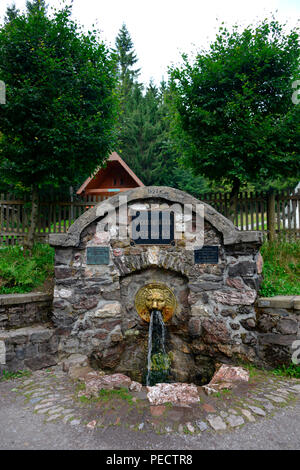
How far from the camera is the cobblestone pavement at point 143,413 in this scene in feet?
9.34

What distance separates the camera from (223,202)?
8039 millimetres

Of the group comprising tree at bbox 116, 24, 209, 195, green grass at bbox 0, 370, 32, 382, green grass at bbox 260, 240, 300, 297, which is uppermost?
tree at bbox 116, 24, 209, 195

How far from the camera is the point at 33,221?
270 inches

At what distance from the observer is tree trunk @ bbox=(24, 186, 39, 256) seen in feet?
22.0

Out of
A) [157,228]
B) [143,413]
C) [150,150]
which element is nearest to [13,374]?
[143,413]

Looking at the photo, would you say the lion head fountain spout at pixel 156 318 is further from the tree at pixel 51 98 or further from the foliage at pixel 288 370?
the tree at pixel 51 98

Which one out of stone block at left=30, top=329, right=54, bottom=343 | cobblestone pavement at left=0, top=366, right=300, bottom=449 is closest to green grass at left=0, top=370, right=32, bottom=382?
cobblestone pavement at left=0, top=366, right=300, bottom=449

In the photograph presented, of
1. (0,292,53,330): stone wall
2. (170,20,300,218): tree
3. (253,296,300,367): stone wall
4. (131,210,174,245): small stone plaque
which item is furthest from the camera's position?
(170,20,300,218): tree

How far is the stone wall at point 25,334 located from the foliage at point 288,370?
3417 millimetres

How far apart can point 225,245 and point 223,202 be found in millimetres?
3523

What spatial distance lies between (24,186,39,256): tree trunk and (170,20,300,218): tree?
411 cm

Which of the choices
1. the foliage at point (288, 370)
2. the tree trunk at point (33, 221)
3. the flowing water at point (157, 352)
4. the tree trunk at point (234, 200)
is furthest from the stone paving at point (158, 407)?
the tree trunk at point (234, 200)

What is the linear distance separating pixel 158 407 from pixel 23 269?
11.7 ft

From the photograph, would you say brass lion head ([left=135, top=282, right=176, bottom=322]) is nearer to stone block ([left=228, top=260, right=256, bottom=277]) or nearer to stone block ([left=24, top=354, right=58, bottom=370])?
stone block ([left=228, top=260, right=256, bottom=277])
